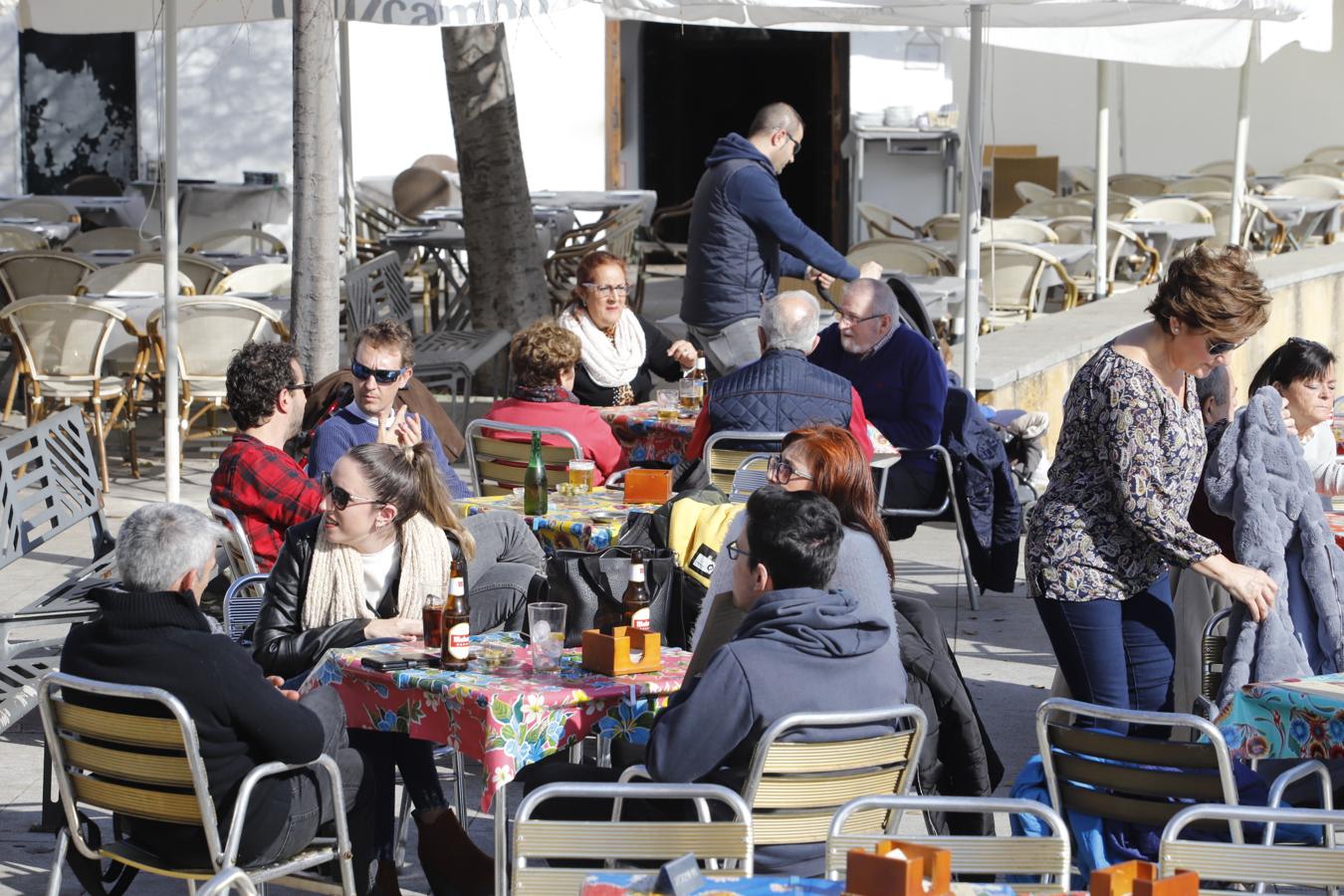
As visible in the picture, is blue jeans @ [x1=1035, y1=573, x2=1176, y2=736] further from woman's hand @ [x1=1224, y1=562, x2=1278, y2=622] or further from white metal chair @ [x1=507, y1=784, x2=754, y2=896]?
white metal chair @ [x1=507, y1=784, x2=754, y2=896]

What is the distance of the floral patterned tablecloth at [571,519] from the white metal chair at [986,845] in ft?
8.03

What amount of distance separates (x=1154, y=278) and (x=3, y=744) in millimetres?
9929

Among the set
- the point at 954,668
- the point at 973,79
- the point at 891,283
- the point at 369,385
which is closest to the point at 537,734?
the point at 954,668

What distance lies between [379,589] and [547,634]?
1.94 feet

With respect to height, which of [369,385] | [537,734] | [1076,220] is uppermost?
[1076,220]

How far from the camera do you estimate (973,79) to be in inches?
346

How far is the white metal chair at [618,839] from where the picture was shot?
303cm

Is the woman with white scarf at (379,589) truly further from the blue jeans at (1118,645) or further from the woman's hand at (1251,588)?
the woman's hand at (1251,588)

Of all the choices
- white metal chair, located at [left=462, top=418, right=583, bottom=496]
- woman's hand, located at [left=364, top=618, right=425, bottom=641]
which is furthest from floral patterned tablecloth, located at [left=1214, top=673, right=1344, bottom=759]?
white metal chair, located at [left=462, top=418, right=583, bottom=496]

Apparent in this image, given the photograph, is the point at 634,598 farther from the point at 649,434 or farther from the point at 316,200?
the point at 316,200

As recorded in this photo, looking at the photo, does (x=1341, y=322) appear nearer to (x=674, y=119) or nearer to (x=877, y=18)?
(x=877, y=18)

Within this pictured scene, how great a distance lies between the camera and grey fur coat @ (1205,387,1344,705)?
4352 millimetres

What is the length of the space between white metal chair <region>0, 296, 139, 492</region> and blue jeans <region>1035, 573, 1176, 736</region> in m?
5.77

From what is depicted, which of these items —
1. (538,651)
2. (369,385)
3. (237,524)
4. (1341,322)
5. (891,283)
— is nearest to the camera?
(538,651)
